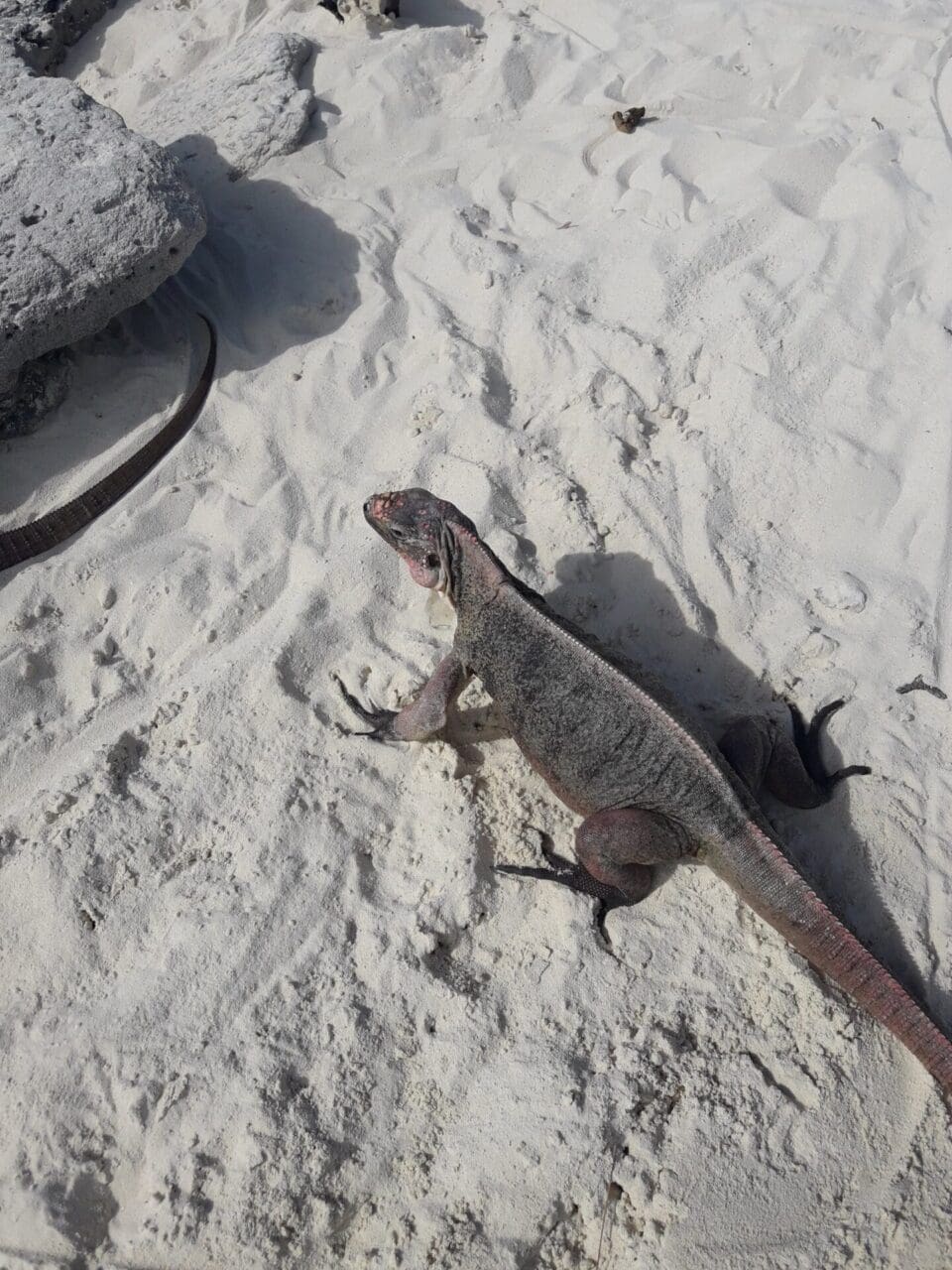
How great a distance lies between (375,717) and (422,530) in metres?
0.73

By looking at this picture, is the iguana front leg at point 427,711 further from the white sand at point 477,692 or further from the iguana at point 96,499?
the iguana at point 96,499

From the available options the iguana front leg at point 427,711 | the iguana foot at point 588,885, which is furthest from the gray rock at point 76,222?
the iguana foot at point 588,885

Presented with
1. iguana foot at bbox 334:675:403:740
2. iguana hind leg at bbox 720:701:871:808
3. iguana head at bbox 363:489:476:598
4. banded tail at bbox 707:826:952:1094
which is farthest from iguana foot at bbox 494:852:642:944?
iguana head at bbox 363:489:476:598

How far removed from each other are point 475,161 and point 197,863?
14.0 ft

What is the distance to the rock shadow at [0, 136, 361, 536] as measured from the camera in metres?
3.93

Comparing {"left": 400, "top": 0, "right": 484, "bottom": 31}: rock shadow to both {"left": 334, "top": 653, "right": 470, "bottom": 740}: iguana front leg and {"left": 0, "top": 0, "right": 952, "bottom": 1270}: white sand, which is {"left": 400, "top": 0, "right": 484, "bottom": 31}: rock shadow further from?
{"left": 334, "top": 653, "right": 470, "bottom": 740}: iguana front leg

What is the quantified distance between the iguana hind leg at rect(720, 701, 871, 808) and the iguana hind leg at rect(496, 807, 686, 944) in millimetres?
358

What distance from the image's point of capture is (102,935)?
2.68m

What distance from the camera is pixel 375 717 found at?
311 cm

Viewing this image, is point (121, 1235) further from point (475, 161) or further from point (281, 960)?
point (475, 161)

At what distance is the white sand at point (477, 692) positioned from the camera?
2.30 metres

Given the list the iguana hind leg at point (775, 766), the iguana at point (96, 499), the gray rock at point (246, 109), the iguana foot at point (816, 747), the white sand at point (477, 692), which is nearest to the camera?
the white sand at point (477, 692)

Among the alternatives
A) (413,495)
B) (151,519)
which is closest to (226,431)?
(151,519)

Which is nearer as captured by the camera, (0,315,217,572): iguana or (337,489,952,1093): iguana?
(337,489,952,1093): iguana
